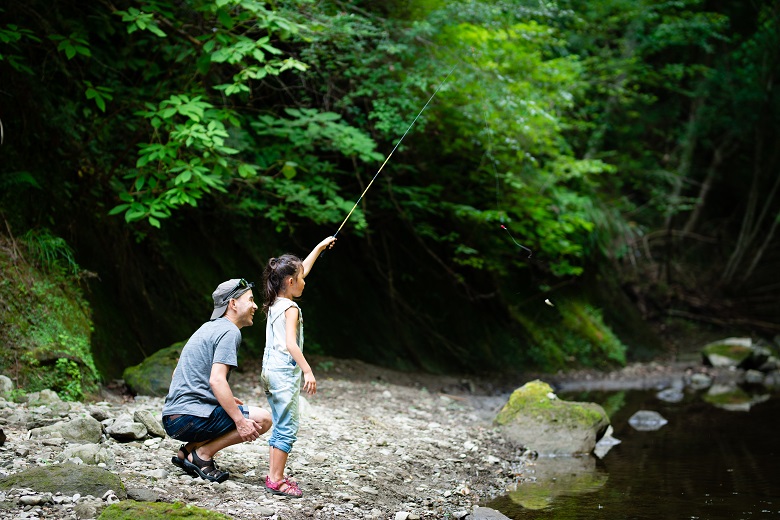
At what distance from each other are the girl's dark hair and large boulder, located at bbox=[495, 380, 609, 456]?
4103 mm

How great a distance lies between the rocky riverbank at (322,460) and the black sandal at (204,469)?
0.06 metres

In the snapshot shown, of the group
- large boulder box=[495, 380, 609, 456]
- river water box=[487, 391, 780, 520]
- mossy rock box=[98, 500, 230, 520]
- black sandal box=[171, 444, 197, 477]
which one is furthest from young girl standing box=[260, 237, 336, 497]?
large boulder box=[495, 380, 609, 456]

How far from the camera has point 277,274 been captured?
4.48 metres

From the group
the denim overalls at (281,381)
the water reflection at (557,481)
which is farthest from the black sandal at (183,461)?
the water reflection at (557,481)

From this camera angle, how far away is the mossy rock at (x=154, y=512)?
3428mm

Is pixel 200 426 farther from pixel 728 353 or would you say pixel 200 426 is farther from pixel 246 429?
pixel 728 353

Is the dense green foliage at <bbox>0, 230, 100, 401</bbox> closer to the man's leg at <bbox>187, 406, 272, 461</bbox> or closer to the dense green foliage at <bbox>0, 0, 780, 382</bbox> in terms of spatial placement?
the dense green foliage at <bbox>0, 0, 780, 382</bbox>

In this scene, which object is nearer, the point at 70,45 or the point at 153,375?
the point at 70,45

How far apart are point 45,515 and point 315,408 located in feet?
12.7

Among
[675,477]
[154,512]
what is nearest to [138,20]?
[154,512]

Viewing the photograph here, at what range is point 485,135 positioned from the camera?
34.6ft

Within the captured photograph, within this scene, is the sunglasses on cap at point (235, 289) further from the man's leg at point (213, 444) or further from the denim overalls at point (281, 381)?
the man's leg at point (213, 444)

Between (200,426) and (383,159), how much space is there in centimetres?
568

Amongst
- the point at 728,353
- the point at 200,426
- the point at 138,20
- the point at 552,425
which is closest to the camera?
the point at 200,426
